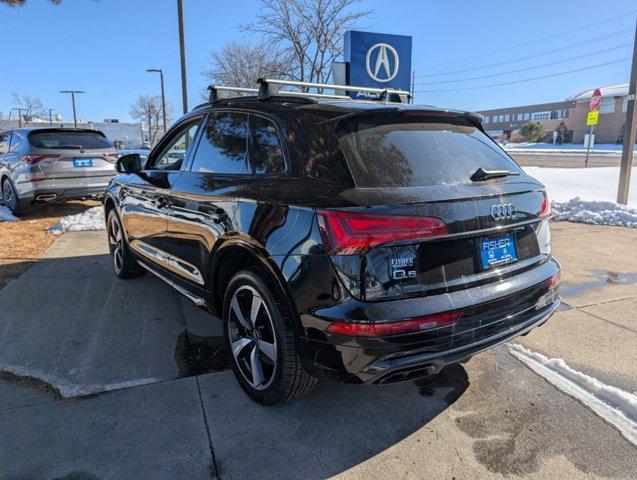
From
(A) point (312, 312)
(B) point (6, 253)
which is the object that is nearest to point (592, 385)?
(A) point (312, 312)

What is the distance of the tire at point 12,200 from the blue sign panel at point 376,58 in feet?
21.2

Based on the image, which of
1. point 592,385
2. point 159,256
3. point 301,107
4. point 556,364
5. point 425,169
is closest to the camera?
point 425,169

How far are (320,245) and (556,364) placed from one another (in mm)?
2200

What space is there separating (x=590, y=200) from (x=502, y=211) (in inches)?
337

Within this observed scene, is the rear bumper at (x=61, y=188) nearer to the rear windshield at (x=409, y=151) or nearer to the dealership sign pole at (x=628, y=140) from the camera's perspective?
the rear windshield at (x=409, y=151)

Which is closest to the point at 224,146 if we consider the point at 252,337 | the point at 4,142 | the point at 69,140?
the point at 252,337

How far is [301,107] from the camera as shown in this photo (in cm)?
285

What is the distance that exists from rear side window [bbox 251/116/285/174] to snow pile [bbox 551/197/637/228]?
→ 293 inches

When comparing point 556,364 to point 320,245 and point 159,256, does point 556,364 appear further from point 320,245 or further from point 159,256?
point 159,256

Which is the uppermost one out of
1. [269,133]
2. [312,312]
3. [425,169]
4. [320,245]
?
[269,133]

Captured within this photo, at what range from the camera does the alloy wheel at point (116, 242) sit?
5.30 meters

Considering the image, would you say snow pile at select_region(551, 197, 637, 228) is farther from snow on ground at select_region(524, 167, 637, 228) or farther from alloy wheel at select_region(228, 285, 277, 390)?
alloy wheel at select_region(228, 285, 277, 390)

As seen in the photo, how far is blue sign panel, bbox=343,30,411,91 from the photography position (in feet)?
29.3

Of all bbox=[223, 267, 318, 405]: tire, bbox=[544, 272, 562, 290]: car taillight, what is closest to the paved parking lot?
bbox=[223, 267, 318, 405]: tire
